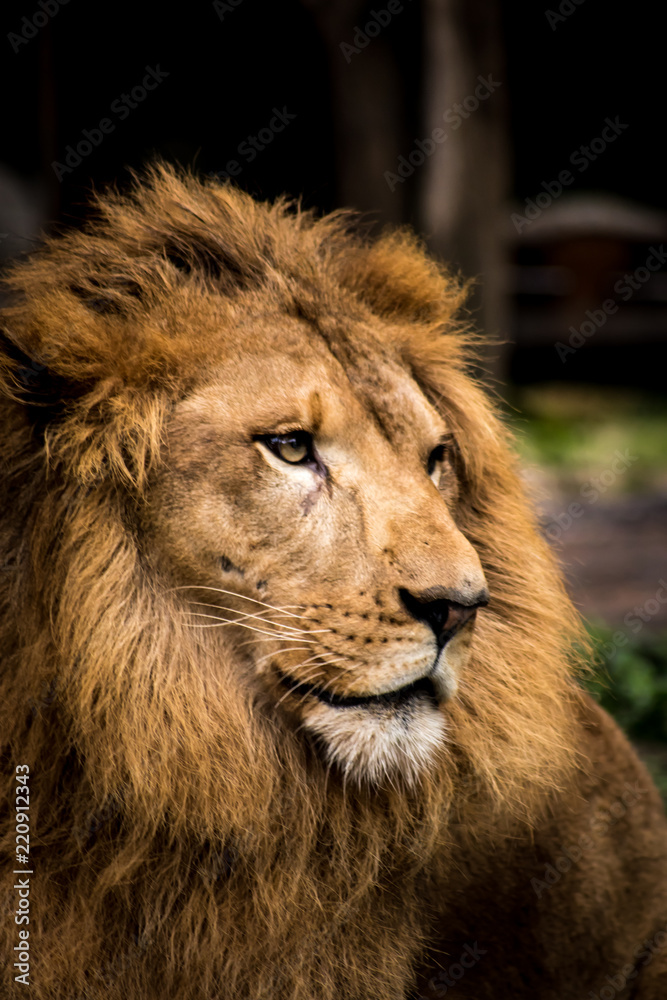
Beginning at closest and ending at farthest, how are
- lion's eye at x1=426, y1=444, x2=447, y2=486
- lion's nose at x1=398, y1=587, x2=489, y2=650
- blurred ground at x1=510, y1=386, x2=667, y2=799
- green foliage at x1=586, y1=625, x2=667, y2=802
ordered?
lion's nose at x1=398, y1=587, x2=489, y2=650 < lion's eye at x1=426, y1=444, x2=447, y2=486 < green foliage at x1=586, y1=625, x2=667, y2=802 < blurred ground at x1=510, y1=386, x2=667, y2=799

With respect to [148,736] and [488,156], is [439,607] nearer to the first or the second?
[148,736]

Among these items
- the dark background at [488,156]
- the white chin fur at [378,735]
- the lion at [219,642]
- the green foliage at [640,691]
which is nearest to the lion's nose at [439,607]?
the lion at [219,642]

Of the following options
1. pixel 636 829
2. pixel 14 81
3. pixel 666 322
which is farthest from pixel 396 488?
pixel 666 322

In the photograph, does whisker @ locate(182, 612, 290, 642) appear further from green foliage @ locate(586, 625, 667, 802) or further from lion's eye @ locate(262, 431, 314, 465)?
green foliage @ locate(586, 625, 667, 802)

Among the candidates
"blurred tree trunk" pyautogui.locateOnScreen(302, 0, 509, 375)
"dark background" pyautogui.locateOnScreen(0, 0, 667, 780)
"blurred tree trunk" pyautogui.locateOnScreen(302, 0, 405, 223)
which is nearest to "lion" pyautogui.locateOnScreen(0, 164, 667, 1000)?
"dark background" pyautogui.locateOnScreen(0, 0, 667, 780)

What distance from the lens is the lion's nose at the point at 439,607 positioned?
1.82 meters

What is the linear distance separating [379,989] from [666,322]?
11733 mm

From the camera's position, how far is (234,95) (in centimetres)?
936

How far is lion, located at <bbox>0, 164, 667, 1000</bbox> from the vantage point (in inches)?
73.7

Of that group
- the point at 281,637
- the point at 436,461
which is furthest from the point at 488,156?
the point at 281,637

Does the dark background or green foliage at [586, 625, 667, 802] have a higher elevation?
the dark background

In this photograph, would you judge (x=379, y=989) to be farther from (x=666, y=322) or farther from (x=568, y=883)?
(x=666, y=322)

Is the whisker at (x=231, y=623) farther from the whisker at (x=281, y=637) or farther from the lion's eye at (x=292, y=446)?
the lion's eye at (x=292, y=446)

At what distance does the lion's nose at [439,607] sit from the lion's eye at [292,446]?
1.09 feet
